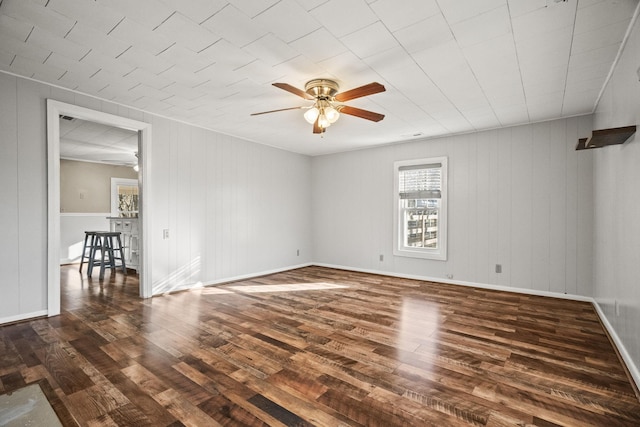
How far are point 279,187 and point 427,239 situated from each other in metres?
3.07

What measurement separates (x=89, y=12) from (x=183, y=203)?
9.51 feet

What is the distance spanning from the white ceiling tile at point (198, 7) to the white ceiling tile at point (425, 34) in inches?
50.6

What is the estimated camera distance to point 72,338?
286 centimetres

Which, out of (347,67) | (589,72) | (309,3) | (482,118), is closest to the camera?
(309,3)

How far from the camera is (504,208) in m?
4.78

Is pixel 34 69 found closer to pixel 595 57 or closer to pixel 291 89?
pixel 291 89

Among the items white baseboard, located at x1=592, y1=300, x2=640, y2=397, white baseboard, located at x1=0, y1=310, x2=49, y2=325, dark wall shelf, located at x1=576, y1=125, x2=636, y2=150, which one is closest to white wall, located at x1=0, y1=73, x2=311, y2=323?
white baseboard, located at x1=0, y1=310, x2=49, y2=325

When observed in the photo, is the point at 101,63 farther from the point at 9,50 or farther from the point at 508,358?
the point at 508,358

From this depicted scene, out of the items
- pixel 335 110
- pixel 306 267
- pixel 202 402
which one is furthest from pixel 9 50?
pixel 306 267

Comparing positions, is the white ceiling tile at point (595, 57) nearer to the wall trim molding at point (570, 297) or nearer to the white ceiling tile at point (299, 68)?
the white ceiling tile at point (299, 68)

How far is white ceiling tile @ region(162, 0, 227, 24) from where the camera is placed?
2.02 meters

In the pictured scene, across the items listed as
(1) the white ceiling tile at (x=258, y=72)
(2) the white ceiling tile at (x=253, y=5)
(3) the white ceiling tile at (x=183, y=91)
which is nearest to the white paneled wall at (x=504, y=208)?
(1) the white ceiling tile at (x=258, y=72)

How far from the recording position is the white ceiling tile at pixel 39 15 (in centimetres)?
207

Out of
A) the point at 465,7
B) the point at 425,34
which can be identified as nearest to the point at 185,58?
the point at 425,34
